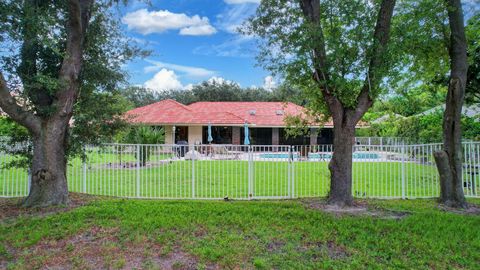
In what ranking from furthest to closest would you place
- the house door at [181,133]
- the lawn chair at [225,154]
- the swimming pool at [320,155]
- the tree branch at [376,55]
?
the house door at [181,133]
the lawn chair at [225,154]
the swimming pool at [320,155]
the tree branch at [376,55]

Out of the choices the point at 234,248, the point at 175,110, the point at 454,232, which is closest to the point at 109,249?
the point at 234,248

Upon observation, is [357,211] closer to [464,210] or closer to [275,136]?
[464,210]

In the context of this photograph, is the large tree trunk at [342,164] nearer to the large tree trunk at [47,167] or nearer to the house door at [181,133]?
the large tree trunk at [47,167]

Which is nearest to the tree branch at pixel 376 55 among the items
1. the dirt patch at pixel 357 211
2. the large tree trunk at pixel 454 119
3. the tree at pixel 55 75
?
the large tree trunk at pixel 454 119

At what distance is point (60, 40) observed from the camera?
819cm

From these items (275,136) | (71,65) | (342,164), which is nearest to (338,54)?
(342,164)

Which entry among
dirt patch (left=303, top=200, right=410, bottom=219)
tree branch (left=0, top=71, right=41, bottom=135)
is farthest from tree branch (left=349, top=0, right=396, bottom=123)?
tree branch (left=0, top=71, right=41, bottom=135)

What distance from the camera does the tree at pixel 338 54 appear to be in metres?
7.47

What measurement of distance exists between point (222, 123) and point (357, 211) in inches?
789

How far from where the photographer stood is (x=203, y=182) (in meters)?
11.9

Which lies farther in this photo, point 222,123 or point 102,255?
point 222,123

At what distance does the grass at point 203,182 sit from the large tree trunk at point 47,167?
1.56 metres

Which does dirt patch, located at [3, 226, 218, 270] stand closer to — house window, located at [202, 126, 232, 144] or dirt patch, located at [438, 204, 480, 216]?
dirt patch, located at [438, 204, 480, 216]

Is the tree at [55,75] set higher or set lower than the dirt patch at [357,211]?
higher
